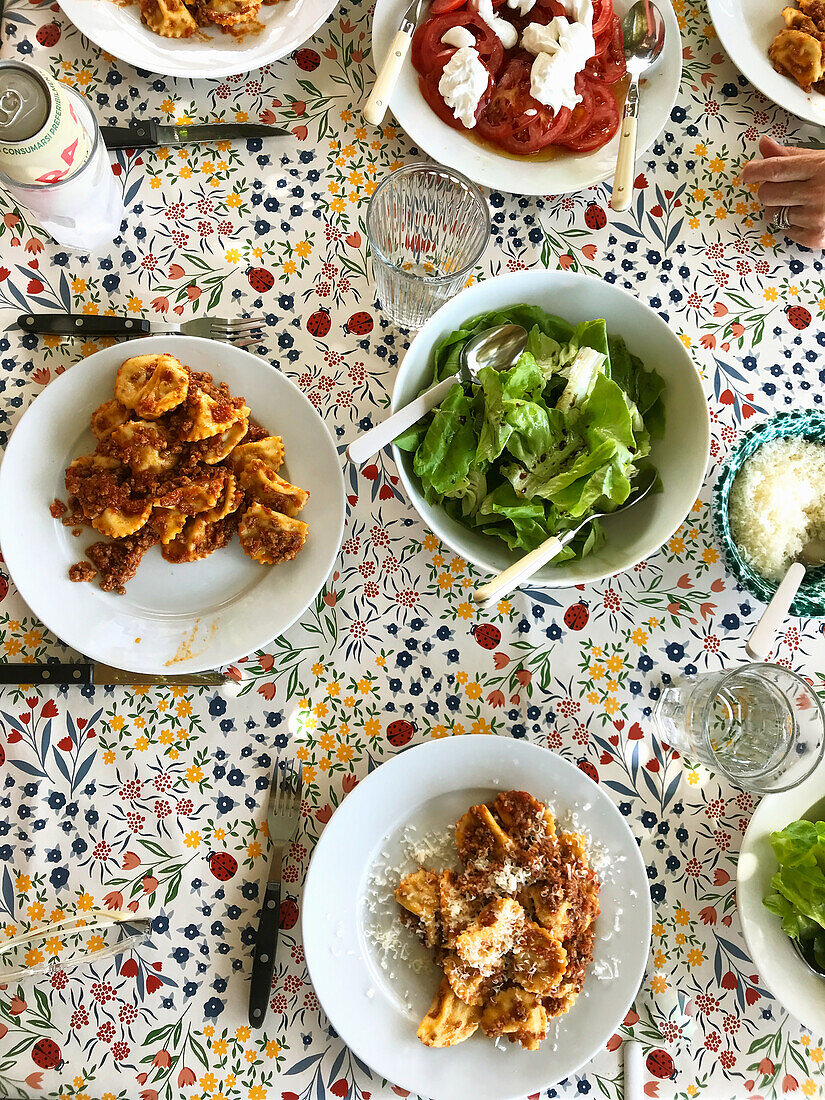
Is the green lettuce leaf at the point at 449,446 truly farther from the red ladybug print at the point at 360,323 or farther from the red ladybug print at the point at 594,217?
the red ladybug print at the point at 594,217

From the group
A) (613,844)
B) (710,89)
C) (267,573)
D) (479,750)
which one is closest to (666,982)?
(613,844)

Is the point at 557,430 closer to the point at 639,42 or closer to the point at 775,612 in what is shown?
the point at 775,612

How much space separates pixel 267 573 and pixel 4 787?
691 mm

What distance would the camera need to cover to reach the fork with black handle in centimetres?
166

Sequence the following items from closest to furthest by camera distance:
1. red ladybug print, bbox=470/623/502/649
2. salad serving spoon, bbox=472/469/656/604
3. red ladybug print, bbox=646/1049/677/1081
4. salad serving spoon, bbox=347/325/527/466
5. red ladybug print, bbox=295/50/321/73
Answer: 1. salad serving spoon, bbox=472/469/656/604
2. salad serving spoon, bbox=347/325/527/466
3. red ladybug print, bbox=646/1049/677/1081
4. red ladybug print, bbox=470/623/502/649
5. red ladybug print, bbox=295/50/321/73

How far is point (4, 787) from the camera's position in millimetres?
1728

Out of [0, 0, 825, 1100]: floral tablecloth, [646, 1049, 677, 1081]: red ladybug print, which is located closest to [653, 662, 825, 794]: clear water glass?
[0, 0, 825, 1100]: floral tablecloth

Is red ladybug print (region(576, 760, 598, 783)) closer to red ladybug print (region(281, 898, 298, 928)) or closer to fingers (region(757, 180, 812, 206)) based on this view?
red ladybug print (region(281, 898, 298, 928))

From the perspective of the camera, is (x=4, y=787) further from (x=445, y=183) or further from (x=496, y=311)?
(x=445, y=183)

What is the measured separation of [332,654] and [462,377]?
64 cm

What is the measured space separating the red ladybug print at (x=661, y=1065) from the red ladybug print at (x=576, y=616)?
0.88 m

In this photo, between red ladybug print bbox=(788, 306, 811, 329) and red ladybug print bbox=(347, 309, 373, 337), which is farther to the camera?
red ladybug print bbox=(788, 306, 811, 329)

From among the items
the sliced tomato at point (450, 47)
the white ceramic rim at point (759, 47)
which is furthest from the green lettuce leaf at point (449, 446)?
the white ceramic rim at point (759, 47)

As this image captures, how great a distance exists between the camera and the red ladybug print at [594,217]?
1.97 metres
